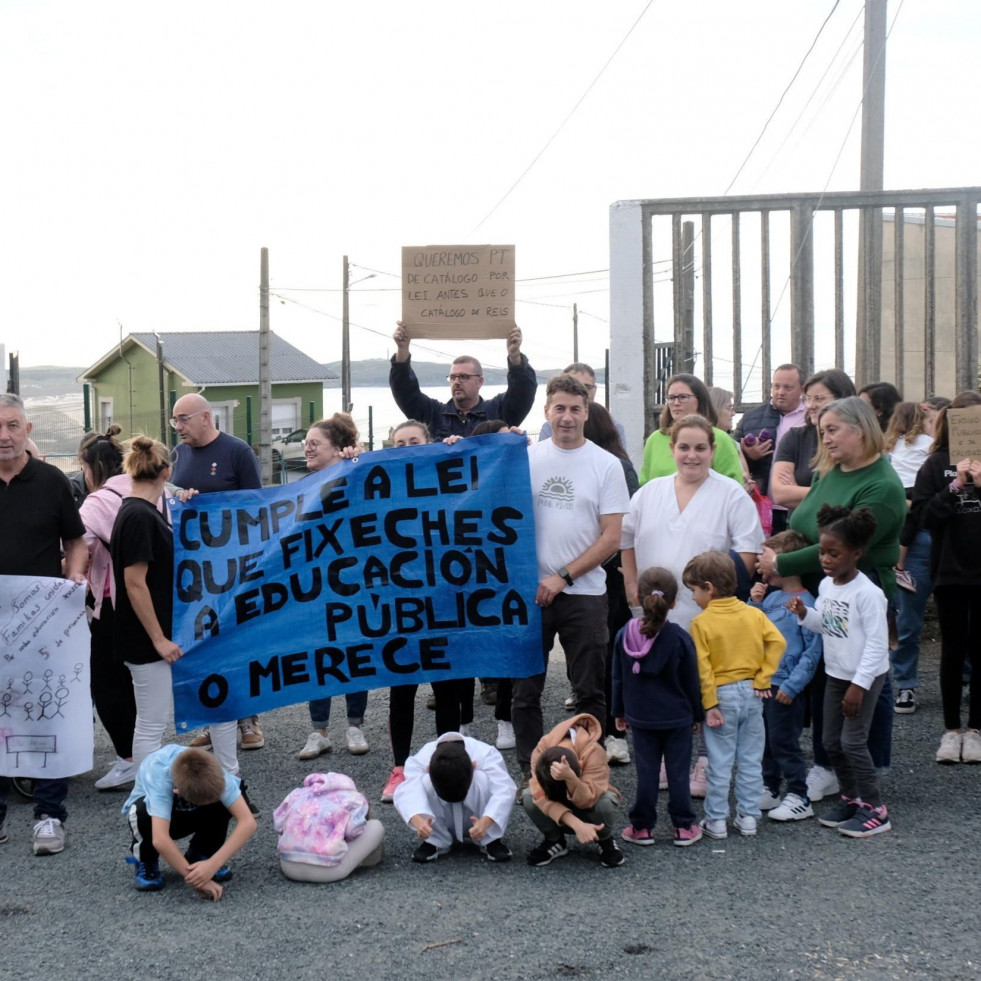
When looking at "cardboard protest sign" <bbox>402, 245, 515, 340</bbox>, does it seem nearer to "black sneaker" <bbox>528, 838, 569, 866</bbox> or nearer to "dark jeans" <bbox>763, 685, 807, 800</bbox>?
"dark jeans" <bbox>763, 685, 807, 800</bbox>

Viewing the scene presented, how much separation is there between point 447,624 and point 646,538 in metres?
1.06

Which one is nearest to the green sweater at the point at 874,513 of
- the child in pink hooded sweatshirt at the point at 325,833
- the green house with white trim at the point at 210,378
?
the child in pink hooded sweatshirt at the point at 325,833

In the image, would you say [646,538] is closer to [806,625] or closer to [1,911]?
[806,625]

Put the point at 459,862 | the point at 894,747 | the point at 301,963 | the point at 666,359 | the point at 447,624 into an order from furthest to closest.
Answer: the point at 666,359, the point at 894,747, the point at 447,624, the point at 459,862, the point at 301,963

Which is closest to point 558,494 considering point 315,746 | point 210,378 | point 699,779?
point 699,779

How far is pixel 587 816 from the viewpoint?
4820 millimetres

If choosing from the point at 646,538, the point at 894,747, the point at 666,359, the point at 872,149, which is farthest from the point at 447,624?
the point at 872,149

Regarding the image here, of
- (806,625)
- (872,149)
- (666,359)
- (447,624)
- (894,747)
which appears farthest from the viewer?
(872,149)

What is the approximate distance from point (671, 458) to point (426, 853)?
2.69 m

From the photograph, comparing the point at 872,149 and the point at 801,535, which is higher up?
the point at 872,149

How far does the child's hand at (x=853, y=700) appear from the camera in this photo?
16.9ft

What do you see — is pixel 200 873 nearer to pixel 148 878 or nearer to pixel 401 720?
pixel 148 878

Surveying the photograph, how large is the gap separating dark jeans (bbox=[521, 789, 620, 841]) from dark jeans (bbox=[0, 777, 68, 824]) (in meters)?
2.23

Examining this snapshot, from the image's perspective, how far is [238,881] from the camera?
4.82 meters
